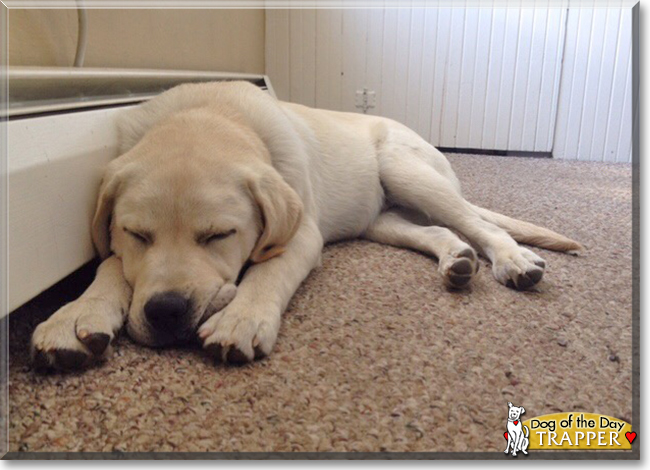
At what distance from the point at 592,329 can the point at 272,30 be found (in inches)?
178

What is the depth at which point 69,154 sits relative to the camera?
1562 millimetres

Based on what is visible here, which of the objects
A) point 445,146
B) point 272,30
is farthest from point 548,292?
point 272,30

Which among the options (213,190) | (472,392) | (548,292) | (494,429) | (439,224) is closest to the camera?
(494,429)

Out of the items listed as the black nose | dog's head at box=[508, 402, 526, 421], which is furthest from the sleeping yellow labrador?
dog's head at box=[508, 402, 526, 421]

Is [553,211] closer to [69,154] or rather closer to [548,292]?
[548,292]

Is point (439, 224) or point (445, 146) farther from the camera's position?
point (445, 146)

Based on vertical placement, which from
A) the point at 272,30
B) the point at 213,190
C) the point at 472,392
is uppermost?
the point at 272,30

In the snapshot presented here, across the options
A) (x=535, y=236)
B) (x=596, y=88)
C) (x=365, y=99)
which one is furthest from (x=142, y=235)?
(x=596, y=88)

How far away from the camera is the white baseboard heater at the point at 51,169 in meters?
1.33

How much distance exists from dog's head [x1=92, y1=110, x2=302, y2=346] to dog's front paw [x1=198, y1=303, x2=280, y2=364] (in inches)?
2.0

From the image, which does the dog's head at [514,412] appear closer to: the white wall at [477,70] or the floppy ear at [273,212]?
the floppy ear at [273,212]

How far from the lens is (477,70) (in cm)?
518

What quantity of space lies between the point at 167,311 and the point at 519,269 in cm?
115

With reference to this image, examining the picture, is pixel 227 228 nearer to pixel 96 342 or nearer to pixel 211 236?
pixel 211 236
